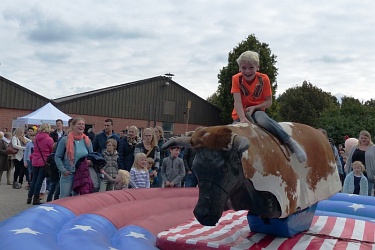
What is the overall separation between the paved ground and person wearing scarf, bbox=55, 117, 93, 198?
58.5 inches

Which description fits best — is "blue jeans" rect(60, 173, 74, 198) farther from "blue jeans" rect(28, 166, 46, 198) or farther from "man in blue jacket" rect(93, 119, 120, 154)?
"blue jeans" rect(28, 166, 46, 198)

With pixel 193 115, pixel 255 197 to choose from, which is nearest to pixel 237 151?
pixel 255 197

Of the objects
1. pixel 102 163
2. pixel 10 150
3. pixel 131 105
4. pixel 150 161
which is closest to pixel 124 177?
pixel 102 163

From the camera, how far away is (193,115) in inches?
1235

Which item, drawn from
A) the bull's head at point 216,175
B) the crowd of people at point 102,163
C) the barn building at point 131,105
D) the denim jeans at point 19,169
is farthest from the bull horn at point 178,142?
the barn building at point 131,105

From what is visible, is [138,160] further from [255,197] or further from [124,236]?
[255,197]

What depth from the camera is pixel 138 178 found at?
6602 mm

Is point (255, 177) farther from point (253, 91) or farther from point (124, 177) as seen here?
point (124, 177)

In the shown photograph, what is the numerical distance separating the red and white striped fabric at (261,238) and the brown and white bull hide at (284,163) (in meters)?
0.31

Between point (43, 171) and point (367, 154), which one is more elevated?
point (367, 154)

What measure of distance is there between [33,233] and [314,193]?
2.35 metres

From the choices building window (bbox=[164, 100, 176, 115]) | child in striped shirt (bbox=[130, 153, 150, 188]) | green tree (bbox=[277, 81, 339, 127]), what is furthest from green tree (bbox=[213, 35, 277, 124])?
child in striped shirt (bbox=[130, 153, 150, 188])

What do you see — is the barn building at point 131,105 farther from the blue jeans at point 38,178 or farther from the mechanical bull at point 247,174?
the mechanical bull at point 247,174

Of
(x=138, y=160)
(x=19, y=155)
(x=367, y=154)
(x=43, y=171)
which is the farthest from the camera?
(x=19, y=155)
